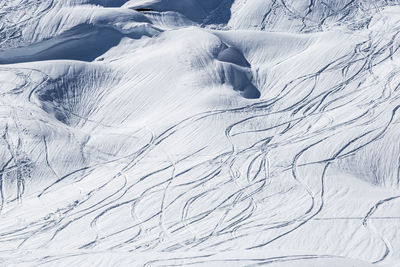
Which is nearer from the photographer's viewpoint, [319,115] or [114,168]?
[114,168]

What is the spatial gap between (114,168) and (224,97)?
3536 millimetres

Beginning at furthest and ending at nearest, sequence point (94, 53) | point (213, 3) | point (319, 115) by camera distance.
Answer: point (213, 3), point (94, 53), point (319, 115)

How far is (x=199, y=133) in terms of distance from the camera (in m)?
16.3

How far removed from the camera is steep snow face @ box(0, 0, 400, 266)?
13.4m

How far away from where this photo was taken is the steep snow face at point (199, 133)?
44.1ft

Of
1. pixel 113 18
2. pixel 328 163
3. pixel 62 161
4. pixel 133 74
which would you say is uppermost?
pixel 113 18

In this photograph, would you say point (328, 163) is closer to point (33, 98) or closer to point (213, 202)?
point (213, 202)

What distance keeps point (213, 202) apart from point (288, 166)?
2046mm

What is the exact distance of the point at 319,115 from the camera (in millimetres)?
16922

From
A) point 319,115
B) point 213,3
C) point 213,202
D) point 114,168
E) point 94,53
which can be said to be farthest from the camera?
point 213,3

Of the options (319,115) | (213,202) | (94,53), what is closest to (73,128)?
(94,53)

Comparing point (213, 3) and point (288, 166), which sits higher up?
point (213, 3)

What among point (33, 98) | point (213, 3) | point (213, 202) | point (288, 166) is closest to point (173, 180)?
point (213, 202)

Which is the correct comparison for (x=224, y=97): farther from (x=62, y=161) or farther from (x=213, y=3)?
(x=213, y=3)
